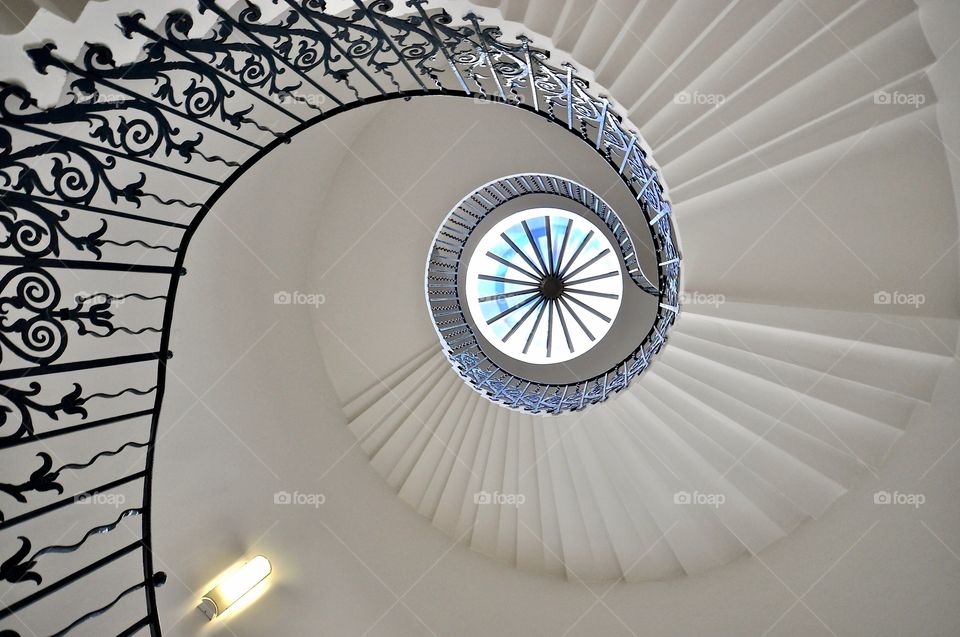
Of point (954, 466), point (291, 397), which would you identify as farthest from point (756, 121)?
point (291, 397)

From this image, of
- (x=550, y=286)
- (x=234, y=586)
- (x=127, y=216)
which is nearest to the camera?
(x=127, y=216)

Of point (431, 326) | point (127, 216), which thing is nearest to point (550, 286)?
point (431, 326)

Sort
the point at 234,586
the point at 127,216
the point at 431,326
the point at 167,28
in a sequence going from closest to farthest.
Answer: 1. the point at 167,28
2. the point at 127,216
3. the point at 234,586
4. the point at 431,326

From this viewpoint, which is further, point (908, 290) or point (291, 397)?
A: point (291, 397)

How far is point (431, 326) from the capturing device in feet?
24.6

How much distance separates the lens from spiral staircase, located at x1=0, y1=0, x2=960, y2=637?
3287mm

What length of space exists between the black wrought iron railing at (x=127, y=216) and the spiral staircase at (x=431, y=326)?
3 cm

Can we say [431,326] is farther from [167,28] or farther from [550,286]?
[167,28]

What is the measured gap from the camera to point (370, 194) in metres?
6.97

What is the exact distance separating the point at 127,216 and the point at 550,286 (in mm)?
7734

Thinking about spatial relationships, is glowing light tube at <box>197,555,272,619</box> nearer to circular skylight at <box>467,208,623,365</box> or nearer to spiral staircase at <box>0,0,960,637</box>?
spiral staircase at <box>0,0,960,637</box>

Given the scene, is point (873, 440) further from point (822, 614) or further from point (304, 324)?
point (304, 324)

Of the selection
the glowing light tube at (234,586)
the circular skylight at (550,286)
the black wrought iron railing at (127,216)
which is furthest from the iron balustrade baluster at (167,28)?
the circular skylight at (550,286)

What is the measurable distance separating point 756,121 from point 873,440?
280 centimetres
